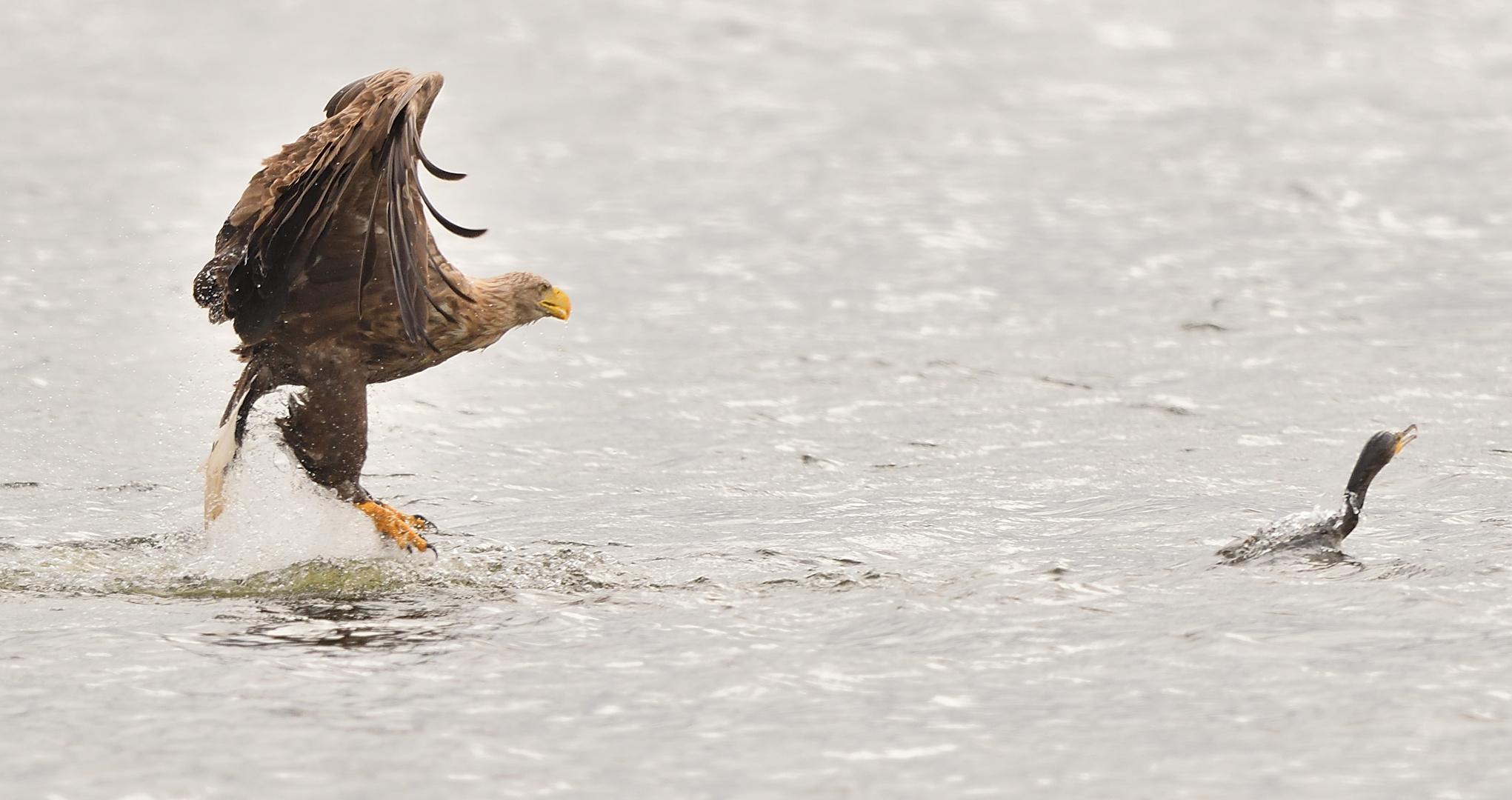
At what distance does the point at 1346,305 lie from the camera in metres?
11.1

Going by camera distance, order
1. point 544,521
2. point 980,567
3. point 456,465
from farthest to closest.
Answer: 1. point 456,465
2. point 544,521
3. point 980,567

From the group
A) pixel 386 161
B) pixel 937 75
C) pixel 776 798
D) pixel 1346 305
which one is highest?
pixel 937 75

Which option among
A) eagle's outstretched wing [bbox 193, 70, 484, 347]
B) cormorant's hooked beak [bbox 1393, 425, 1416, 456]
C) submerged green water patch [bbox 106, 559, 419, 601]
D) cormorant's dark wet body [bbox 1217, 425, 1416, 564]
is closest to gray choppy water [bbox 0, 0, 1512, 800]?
submerged green water patch [bbox 106, 559, 419, 601]

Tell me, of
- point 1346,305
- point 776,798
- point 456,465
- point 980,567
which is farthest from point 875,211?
point 776,798

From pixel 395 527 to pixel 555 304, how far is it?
98 cm

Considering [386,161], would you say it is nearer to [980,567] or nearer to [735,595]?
[735,595]

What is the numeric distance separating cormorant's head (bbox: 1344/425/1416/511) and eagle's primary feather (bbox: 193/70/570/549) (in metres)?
2.91

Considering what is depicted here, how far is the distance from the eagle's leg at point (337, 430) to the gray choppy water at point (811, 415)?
0.19 meters

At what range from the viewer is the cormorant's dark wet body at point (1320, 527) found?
22.6ft

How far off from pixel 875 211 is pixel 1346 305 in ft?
11.0

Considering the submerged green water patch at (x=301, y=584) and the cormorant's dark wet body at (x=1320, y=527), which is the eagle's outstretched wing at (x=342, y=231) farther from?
the cormorant's dark wet body at (x=1320, y=527)

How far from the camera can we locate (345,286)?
22.4ft

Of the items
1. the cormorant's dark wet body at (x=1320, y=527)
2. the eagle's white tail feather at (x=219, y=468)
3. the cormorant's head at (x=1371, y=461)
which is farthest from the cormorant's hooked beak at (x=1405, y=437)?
the eagle's white tail feather at (x=219, y=468)

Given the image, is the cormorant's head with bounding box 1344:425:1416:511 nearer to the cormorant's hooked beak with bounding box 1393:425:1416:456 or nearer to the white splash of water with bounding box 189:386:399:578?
the cormorant's hooked beak with bounding box 1393:425:1416:456
